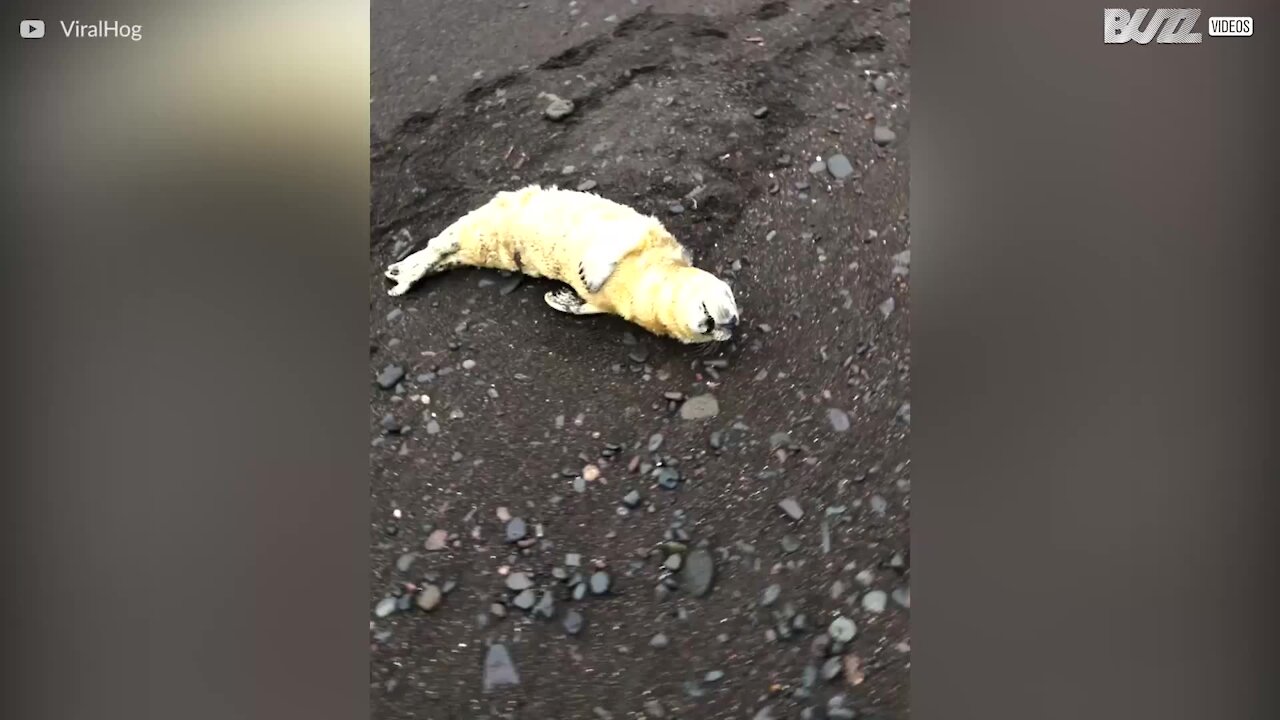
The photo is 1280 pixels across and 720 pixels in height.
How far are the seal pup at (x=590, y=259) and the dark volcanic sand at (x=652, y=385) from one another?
7 cm

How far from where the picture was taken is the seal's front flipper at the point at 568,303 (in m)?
2.11

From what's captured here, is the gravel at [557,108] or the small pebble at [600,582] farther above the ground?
the gravel at [557,108]

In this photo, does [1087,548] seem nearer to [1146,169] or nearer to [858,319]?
[858,319]

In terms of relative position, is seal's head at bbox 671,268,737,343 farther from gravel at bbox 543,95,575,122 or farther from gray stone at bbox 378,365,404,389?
gray stone at bbox 378,365,404,389

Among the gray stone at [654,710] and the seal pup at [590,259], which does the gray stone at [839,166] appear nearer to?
the seal pup at [590,259]

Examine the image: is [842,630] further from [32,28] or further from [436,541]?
[32,28]

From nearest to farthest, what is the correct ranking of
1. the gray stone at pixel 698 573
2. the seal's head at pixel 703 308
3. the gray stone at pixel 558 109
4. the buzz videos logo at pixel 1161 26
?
the buzz videos logo at pixel 1161 26
the seal's head at pixel 703 308
the gray stone at pixel 698 573
the gray stone at pixel 558 109

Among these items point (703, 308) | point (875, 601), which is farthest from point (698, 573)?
point (703, 308)

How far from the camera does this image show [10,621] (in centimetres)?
176

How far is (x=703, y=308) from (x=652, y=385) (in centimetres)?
30

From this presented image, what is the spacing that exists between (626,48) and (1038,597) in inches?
74.4

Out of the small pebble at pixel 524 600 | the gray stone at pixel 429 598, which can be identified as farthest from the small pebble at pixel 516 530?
the gray stone at pixel 429 598

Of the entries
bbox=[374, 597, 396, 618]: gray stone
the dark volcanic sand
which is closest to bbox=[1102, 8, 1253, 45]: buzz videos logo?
the dark volcanic sand

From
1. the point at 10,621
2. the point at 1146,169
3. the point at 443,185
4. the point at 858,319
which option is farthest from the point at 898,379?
the point at 10,621
